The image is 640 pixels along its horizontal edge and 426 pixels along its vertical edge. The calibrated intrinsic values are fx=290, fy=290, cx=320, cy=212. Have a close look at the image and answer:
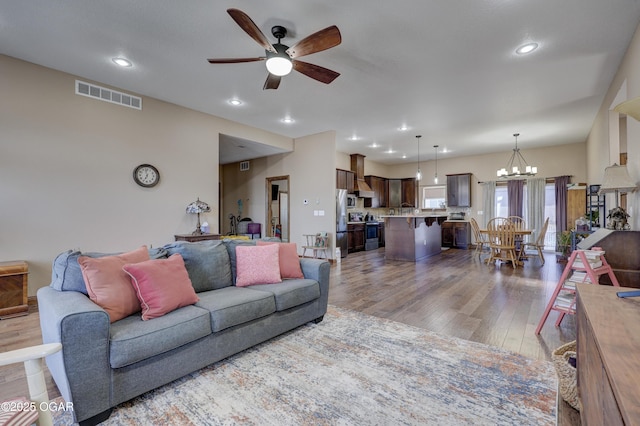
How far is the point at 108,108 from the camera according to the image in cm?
427

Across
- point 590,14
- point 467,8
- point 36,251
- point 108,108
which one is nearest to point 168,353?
point 36,251

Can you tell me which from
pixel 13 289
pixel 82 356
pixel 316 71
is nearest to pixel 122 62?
pixel 316 71

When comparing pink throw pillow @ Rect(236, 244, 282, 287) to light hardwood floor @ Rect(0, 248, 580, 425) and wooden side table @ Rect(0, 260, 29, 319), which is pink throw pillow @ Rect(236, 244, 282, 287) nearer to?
light hardwood floor @ Rect(0, 248, 580, 425)

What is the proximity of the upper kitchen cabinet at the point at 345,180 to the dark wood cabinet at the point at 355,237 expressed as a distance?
→ 105 centimetres

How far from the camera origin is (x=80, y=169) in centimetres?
402

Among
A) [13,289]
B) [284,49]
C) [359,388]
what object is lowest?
[359,388]

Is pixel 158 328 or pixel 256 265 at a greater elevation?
pixel 256 265

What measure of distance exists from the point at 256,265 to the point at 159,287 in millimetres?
958

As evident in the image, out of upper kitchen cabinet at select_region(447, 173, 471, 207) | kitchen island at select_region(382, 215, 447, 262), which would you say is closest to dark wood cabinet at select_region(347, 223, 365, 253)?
kitchen island at select_region(382, 215, 447, 262)

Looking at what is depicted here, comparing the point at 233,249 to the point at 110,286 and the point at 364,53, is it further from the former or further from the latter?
the point at 364,53

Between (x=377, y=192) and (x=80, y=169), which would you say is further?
(x=377, y=192)

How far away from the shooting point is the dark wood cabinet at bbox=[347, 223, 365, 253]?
8.32m

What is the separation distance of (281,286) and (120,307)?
1247 millimetres

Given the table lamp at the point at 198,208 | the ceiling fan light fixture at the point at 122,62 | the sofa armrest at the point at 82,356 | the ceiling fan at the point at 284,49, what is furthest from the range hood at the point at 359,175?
the sofa armrest at the point at 82,356
